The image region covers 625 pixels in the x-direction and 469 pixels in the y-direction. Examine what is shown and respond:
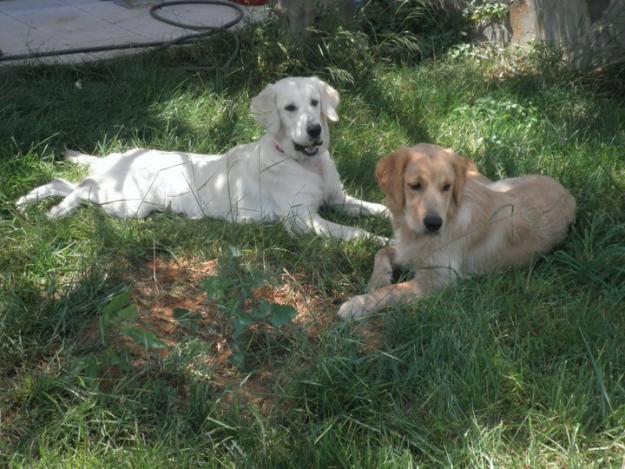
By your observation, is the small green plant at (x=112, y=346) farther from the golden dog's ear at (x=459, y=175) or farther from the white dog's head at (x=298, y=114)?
the white dog's head at (x=298, y=114)

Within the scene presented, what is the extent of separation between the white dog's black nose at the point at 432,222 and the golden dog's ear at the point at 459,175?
0.61 feet

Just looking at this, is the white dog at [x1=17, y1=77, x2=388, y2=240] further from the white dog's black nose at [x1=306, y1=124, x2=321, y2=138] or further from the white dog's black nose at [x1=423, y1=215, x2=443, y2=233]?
the white dog's black nose at [x1=423, y1=215, x2=443, y2=233]

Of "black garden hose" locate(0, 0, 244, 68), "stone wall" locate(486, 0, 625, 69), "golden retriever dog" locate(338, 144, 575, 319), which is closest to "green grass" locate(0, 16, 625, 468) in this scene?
"golden retriever dog" locate(338, 144, 575, 319)

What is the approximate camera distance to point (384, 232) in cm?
427

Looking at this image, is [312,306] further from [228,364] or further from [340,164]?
[340,164]

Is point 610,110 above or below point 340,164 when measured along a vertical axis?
above

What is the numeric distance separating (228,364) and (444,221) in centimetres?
115

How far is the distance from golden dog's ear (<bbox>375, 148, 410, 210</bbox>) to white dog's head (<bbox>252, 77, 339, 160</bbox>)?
89 cm

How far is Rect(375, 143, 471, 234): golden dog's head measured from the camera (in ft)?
11.2

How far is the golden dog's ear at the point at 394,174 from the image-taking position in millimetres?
3475

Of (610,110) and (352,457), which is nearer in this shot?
(352,457)

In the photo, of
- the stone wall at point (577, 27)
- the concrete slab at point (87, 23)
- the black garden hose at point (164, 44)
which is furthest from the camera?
the concrete slab at point (87, 23)

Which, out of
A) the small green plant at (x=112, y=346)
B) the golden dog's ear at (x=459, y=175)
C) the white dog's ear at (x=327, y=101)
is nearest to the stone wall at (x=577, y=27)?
the white dog's ear at (x=327, y=101)

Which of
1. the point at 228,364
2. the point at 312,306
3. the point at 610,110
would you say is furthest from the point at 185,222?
the point at 610,110
